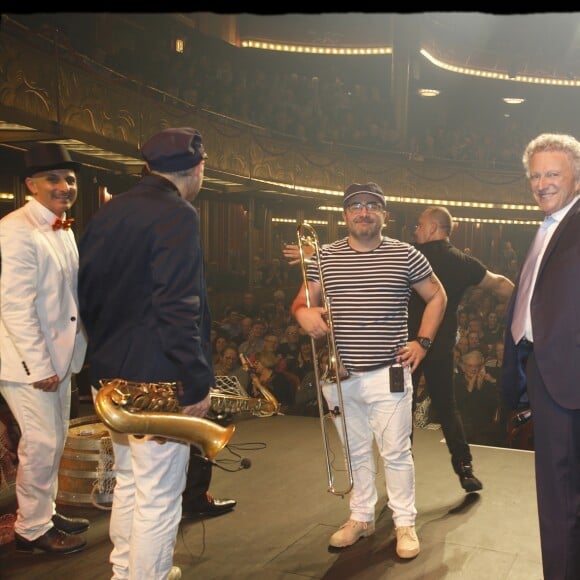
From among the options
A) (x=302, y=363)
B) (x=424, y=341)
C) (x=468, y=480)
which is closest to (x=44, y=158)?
(x=424, y=341)

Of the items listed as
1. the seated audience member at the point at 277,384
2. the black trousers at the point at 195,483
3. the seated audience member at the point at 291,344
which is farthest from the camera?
the seated audience member at the point at 291,344

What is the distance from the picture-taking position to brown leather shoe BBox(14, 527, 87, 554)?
138 inches

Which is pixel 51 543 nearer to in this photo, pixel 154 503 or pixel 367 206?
pixel 154 503

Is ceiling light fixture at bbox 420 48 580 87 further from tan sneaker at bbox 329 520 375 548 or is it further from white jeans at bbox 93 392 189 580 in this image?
white jeans at bbox 93 392 189 580

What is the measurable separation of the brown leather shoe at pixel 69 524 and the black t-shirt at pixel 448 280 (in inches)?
90.6

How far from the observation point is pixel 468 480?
4.46m

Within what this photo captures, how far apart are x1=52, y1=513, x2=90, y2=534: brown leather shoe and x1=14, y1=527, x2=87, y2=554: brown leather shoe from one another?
0.24 m

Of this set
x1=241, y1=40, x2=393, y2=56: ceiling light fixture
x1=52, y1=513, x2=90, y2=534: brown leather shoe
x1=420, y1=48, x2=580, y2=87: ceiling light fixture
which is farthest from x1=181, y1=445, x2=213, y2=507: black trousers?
x1=420, y1=48, x2=580, y2=87: ceiling light fixture

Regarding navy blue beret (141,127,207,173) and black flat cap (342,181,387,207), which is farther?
black flat cap (342,181,387,207)

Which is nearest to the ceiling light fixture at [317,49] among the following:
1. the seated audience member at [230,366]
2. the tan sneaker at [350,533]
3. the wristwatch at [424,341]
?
the seated audience member at [230,366]

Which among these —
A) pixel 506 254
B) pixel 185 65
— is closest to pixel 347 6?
pixel 185 65

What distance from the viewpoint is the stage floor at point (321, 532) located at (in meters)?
3.38

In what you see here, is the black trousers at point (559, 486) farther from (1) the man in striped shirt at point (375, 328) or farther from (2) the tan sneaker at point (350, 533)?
(2) the tan sneaker at point (350, 533)

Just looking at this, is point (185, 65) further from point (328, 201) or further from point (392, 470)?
point (392, 470)
